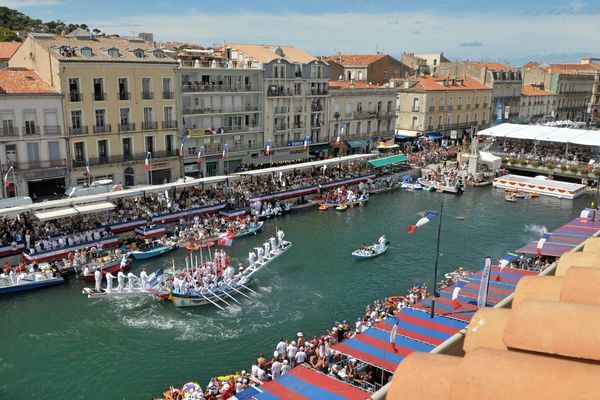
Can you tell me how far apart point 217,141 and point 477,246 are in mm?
31118

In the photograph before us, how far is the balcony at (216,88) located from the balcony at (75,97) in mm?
10861

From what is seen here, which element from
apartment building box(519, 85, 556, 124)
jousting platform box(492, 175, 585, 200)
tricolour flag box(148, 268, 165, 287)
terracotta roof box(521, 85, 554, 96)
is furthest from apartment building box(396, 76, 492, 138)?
tricolour flag box(148, 268, 165, 287)

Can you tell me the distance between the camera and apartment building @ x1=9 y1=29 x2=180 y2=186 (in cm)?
4791

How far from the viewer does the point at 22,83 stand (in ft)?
151

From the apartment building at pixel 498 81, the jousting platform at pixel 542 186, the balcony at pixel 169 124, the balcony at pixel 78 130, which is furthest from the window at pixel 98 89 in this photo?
the apartment building at pixel 498 81

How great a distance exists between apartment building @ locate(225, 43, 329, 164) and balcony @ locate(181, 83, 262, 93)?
6.56 ft

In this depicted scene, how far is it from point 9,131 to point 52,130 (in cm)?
355

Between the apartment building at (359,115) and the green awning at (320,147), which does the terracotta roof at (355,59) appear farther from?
the green awning at (320,147)

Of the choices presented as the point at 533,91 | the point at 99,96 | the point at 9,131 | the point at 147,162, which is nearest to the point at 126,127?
the point at 99,96

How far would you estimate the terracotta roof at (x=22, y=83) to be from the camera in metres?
44.7

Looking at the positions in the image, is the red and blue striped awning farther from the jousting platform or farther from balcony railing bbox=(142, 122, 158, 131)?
the jousting platform

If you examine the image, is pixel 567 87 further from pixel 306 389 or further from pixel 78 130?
pixel 306 389

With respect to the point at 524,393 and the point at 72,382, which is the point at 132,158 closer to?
the point at 72,382

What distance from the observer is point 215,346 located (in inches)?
1053
